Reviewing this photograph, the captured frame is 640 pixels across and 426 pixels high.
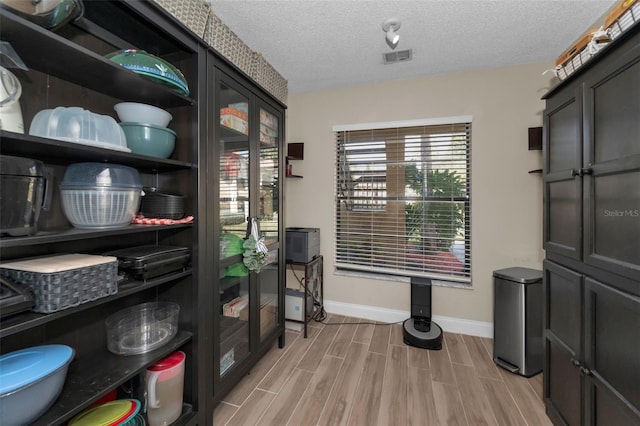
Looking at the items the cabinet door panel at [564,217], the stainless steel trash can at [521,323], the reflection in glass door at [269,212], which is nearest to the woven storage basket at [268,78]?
the reflection in glass door at [269,212]

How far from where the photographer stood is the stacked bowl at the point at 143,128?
1167 mm

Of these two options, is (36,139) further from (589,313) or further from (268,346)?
(589,313)

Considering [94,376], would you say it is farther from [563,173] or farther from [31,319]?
[563,173]

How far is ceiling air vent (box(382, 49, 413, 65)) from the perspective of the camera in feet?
6.97

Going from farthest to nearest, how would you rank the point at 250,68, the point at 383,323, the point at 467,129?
the point at 383,323 < the point at 467,129 < the point at 250,68

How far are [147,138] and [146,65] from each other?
306 mm

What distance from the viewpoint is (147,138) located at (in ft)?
Result: 3.88

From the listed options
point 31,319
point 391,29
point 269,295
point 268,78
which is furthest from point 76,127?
point 391,29

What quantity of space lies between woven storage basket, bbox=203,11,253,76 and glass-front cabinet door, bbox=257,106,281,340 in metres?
0.32

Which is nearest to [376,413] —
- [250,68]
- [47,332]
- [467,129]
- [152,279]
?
[152,279]

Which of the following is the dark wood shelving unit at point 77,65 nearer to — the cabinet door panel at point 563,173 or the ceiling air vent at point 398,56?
the ceiling air vent at point 398,56

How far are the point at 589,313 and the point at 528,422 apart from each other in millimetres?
818

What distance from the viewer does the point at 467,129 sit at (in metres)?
2.48

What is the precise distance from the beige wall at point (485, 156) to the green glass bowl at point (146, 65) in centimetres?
190
